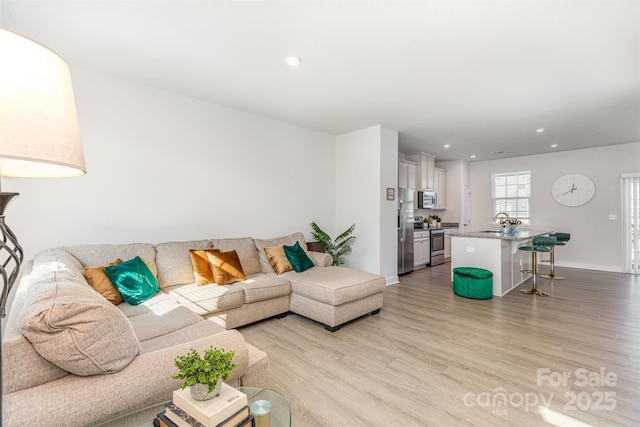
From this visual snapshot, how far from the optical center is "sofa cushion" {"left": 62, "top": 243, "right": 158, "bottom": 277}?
277cm

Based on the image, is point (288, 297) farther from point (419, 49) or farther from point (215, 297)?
point (419, 49)

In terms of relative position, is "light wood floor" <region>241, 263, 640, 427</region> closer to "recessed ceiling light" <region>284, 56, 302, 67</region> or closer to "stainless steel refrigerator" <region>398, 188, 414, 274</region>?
"stainless steel refrigerator" <region>398, 188, 414, 274</region>

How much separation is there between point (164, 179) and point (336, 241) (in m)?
2.94

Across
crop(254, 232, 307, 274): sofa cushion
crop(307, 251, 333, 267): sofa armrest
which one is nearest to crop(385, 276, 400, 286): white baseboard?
crop(307, 251, 333, 267): sofa armrest

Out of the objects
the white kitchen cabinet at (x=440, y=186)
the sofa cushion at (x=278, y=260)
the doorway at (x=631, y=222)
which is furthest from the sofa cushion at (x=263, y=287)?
the doorway at (x=631, y=222)

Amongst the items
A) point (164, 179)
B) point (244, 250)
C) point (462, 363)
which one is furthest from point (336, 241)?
point (462, 363)

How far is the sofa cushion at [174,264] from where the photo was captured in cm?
316

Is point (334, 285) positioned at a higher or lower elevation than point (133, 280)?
lower

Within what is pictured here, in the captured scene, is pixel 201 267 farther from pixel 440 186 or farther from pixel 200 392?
pixel 440 186

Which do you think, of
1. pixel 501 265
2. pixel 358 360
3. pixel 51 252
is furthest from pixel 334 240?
pixel 51 252

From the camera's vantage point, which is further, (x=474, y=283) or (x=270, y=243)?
(x=474, y=283)

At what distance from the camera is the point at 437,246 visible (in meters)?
7.25

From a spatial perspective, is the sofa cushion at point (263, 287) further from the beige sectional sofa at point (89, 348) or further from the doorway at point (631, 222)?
the doorway at point (631, 222)

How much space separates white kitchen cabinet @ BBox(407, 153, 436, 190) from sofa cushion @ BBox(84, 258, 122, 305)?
621 centimetres
